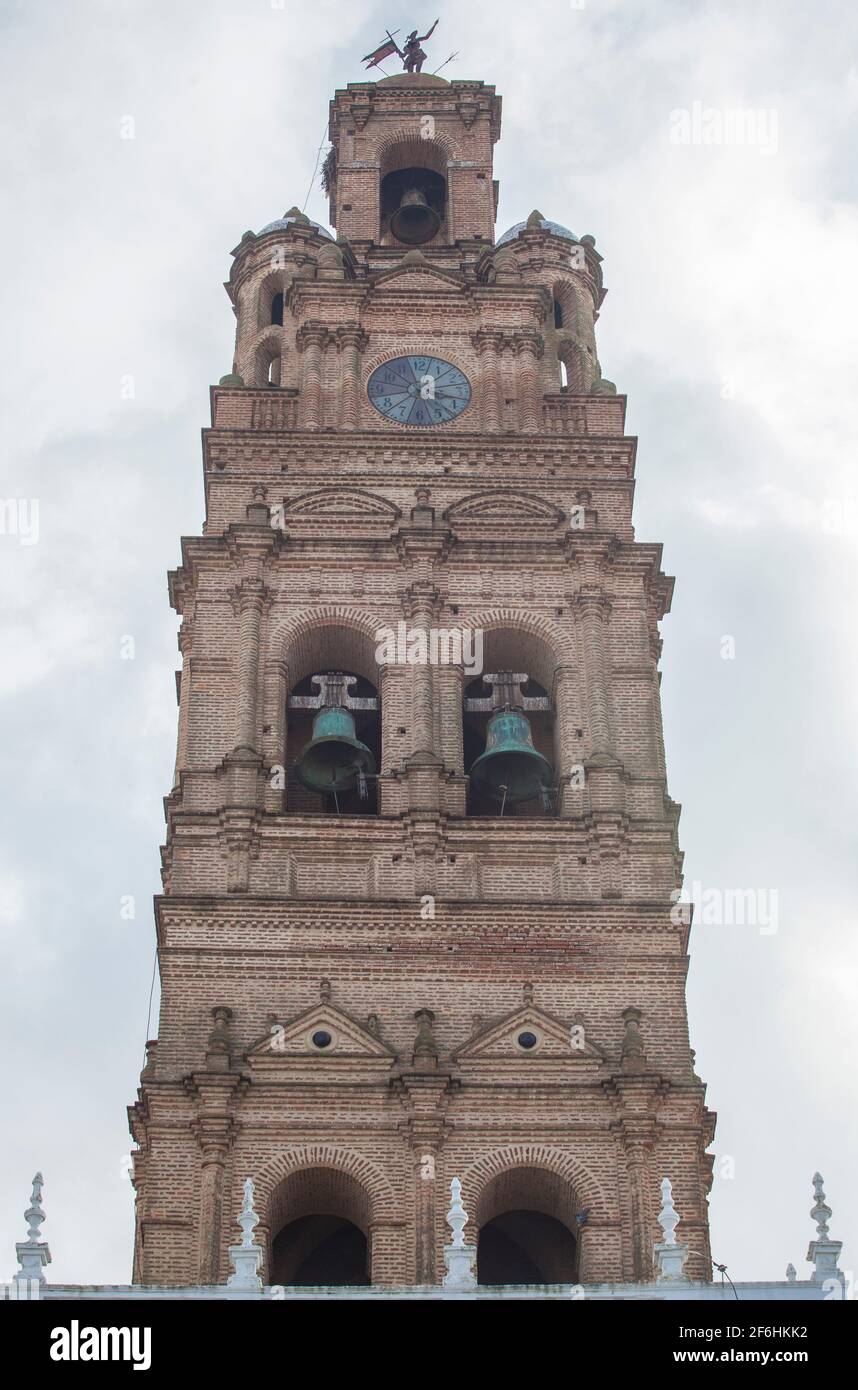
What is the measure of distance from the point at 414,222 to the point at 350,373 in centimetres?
686

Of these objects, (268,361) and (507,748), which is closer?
(507,748)

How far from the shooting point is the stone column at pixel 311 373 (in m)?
44.7

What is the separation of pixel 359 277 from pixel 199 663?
1008 cm

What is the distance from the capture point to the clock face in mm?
45125

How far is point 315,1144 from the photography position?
112 ft

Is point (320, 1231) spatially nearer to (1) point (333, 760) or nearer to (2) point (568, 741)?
(1) point (333, 760)

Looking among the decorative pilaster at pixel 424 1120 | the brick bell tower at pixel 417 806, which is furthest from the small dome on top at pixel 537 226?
the decorative pilaster at pixel 424 1120

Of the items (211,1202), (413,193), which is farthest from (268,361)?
(211,1202)

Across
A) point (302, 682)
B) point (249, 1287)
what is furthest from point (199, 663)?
point (249, 1287)

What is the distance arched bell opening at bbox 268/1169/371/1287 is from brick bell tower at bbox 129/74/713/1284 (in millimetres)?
48

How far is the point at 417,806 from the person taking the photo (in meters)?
38.1

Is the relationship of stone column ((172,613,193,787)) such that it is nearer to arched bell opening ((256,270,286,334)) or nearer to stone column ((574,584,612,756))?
stone column ((574,584,612,756))

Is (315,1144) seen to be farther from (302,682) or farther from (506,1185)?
(302,682)

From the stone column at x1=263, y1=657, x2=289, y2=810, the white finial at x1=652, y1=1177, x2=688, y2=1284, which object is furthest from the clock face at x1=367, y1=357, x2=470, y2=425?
the white finial at x1=652, y1=1177, x2=688, y2=1284
